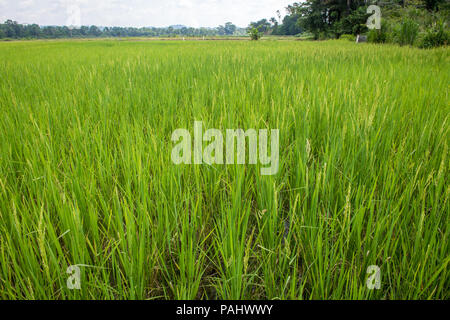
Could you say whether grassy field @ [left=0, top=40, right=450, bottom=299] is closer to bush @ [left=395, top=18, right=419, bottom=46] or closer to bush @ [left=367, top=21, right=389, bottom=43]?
bush @ [left=395, top=18, right=419, bottom=46]

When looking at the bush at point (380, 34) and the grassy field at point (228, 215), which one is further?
the bush at point (380, 34)

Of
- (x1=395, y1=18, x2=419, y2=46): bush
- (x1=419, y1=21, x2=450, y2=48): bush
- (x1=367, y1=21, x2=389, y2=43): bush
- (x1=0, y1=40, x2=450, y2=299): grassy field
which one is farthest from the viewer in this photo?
(x1=367, y1=21, x2=389, y2=43): bush

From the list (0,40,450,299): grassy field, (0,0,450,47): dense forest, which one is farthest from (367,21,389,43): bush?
(0,40,450,299): grassy field

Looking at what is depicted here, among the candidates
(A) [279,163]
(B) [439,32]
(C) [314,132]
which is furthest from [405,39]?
(A) [279,163]

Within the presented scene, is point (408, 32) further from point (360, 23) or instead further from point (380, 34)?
point (360, 23)

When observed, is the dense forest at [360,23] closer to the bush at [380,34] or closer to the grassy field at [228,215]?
the bush at [380,34]

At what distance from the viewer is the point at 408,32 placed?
26.2 feet

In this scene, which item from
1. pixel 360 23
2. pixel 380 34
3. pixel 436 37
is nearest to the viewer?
pixel 436 37

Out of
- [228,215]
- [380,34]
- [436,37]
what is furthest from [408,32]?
[228,215]

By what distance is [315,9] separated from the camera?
22109 mm

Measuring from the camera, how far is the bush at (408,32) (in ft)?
25.6

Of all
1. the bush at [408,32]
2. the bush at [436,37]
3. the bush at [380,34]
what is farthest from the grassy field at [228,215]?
the bush at [380,34]

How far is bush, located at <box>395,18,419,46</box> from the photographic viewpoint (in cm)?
779
